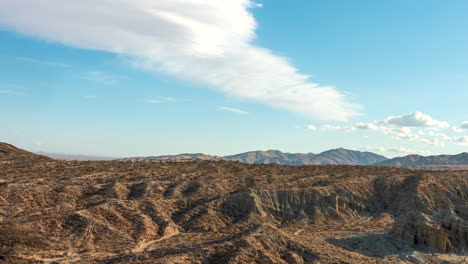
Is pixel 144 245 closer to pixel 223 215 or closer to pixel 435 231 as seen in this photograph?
pixel 223 215

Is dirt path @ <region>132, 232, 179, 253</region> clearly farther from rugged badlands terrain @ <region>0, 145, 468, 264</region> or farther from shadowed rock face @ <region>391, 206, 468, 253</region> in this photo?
shadowed rock face @ <region>391, 206, 468, 253</region>

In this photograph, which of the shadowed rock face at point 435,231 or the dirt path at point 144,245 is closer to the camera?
the dirt path at point 144,245

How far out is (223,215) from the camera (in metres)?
48.6

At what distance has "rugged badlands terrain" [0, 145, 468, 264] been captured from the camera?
3222 cm

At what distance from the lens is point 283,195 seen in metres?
55.4

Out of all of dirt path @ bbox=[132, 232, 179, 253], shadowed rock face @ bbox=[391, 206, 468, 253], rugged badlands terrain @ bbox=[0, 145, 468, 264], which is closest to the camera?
rugged badlands terrain @ bbox=[0, 145, 468, 264]

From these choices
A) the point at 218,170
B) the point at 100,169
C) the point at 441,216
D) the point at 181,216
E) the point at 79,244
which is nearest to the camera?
the point at 79,244

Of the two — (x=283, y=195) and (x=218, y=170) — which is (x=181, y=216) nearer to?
(x=283, y=195)

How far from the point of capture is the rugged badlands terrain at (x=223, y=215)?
32219 mm

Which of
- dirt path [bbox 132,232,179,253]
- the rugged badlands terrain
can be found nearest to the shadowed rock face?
the rugged badlands terrain

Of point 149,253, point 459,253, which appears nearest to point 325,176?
point 459,253

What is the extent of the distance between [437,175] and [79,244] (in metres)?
65.6

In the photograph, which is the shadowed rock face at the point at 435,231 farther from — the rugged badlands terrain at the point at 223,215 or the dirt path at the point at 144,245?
the dirt path at the point at 144,245

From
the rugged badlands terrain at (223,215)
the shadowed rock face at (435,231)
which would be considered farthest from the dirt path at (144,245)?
the shadowed rock face at (435,231)
